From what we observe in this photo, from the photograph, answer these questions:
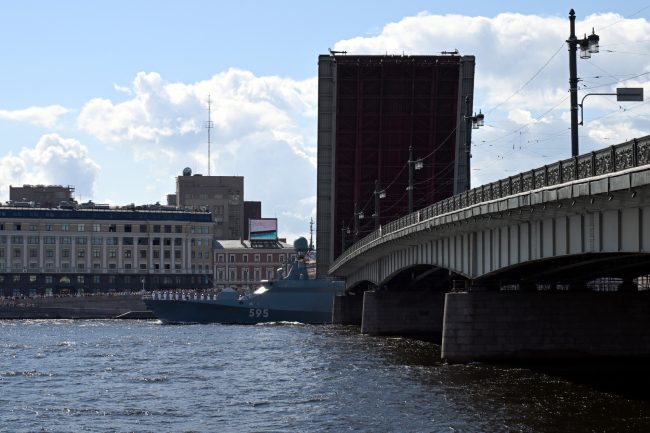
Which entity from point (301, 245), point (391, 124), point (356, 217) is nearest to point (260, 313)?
point (301, 245)

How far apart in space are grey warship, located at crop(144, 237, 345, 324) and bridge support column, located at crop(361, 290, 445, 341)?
24.6 metres

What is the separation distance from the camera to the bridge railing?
2620 cm

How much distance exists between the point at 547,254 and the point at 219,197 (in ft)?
523

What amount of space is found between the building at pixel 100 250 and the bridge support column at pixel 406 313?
7074 cm

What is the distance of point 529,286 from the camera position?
4400 centimetres

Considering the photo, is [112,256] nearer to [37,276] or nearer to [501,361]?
[37,276]

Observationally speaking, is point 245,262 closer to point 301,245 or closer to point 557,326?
point 301,245

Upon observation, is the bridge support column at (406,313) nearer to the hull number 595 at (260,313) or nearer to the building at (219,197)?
the hull number 595 at (260,313)

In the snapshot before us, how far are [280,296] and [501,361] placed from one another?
5089cm

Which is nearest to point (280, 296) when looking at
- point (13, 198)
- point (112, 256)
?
point (112, 256)

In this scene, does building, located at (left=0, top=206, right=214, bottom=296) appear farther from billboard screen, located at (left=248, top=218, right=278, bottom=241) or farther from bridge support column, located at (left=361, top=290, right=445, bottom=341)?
bridge support column, located at (left=361, top=290, right=445, bottom=341)

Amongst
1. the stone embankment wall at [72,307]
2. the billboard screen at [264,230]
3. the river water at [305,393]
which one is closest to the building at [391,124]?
the river water at [305,393]

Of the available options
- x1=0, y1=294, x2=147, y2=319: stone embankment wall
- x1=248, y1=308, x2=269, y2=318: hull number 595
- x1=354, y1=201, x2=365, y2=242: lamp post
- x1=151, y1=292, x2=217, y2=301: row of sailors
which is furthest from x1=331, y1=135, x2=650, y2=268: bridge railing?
x1=0, y1=294, x2=147, y2=319: stone embankment wall

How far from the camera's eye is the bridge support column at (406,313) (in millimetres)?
62844
